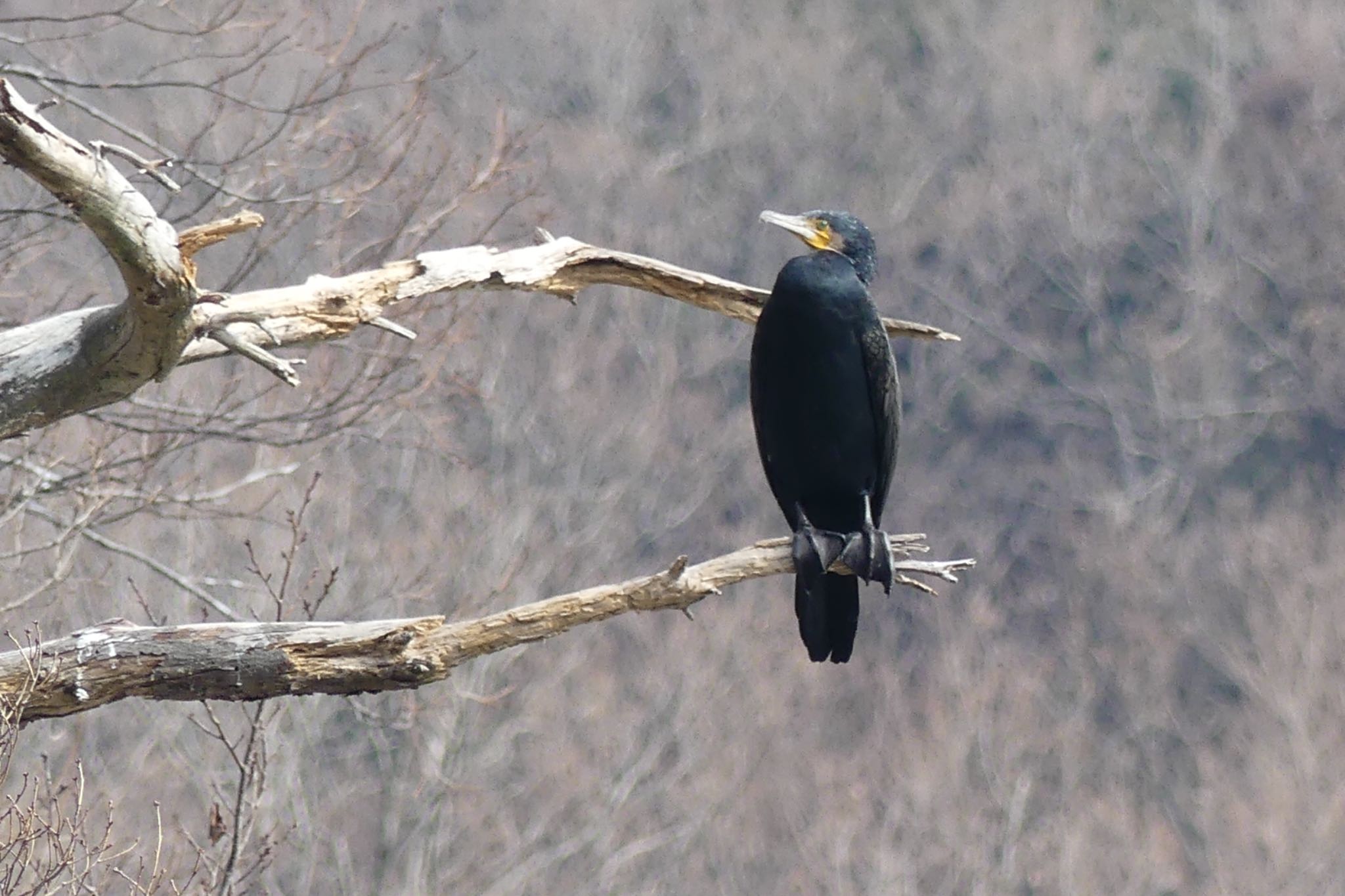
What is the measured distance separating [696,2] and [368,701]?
573 inches

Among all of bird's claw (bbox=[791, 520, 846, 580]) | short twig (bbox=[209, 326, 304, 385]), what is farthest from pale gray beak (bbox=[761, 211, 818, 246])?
short twig (bbox=[209, 326, 304, 385])

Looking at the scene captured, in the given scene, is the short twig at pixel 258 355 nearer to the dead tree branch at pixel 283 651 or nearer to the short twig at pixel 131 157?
the short twig at pixel 131 157

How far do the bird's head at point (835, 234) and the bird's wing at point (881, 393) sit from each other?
18 centimetres

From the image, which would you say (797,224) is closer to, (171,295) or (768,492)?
(171,295)

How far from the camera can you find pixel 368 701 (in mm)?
14750

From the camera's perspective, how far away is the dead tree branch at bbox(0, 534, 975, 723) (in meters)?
3.96

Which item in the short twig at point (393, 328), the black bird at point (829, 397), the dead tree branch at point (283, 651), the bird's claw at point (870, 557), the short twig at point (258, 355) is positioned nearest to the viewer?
the short twig at point (258, 355)

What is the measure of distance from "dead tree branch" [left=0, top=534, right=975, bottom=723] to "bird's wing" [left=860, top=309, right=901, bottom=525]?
128cm

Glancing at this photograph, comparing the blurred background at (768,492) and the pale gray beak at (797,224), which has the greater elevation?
the pale gray beak at (797,224)

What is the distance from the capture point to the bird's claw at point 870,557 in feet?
15.9

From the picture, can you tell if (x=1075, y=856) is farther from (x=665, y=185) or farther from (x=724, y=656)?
(x=665, y=185)

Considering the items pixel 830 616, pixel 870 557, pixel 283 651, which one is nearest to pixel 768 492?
pixel 830 616

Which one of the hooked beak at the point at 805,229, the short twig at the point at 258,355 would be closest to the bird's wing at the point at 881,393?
the hooked beak at the point at 805,229

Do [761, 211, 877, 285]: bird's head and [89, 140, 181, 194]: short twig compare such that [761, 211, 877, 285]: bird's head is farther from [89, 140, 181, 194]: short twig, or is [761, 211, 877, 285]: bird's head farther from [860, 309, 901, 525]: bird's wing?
[89, 140, 181, 194]: short twig
